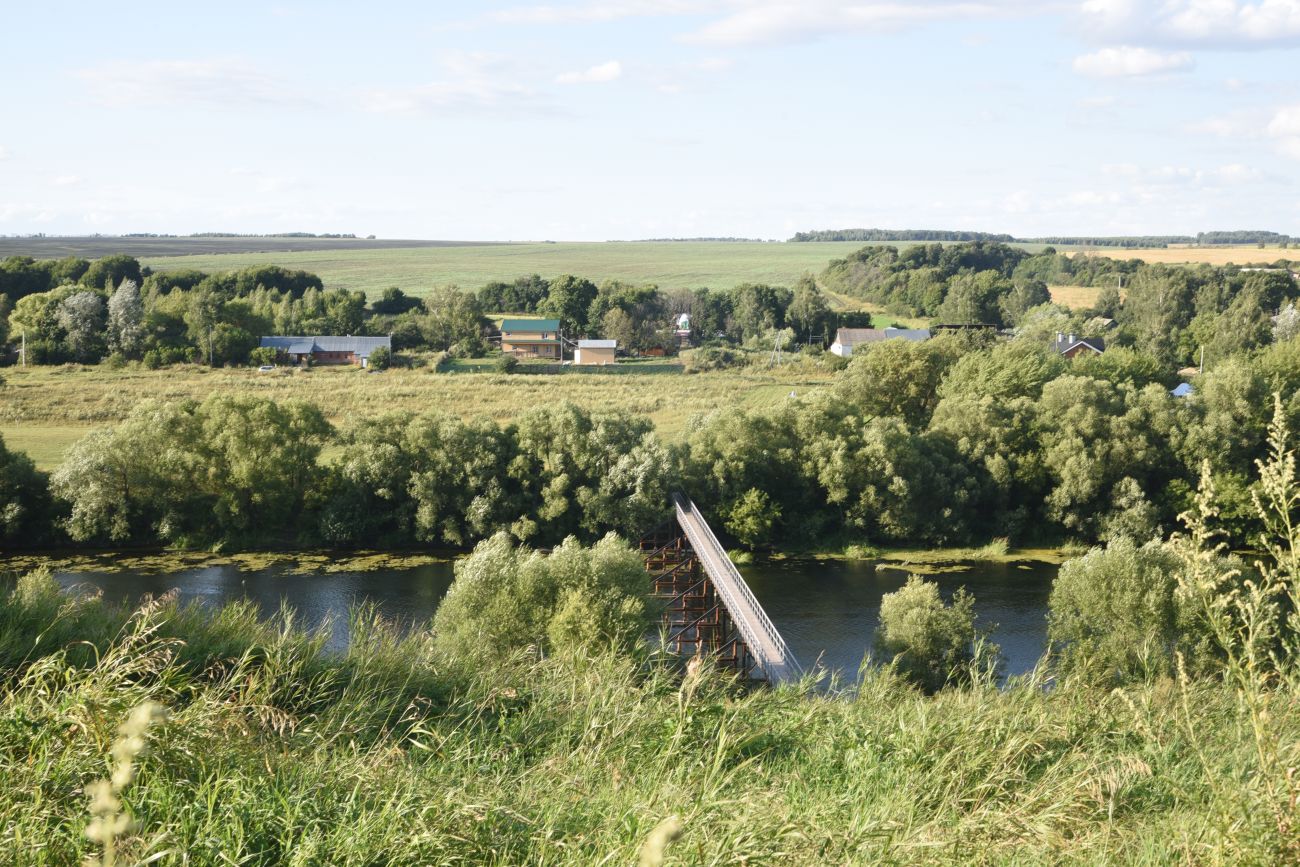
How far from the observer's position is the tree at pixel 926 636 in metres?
16.2

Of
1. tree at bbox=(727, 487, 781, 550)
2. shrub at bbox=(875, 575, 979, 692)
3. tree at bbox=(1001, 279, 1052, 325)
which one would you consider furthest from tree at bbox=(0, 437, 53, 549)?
tree at bbox=(1001, 279, 1052, 325)

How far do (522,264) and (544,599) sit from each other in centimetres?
11933

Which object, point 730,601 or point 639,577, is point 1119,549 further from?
point 639,577

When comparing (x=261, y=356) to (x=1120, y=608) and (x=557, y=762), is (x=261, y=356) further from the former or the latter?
(x=557, y=762)

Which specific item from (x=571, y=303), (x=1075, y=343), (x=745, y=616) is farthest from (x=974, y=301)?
(x=745, y=616)

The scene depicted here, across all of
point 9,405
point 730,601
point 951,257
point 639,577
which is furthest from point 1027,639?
point 951,257

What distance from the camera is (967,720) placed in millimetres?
5902

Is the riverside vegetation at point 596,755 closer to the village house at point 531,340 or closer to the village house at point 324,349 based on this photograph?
the village house at point 324,349

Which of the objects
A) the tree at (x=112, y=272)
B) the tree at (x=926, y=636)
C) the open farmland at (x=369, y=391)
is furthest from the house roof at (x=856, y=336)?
the tree at (x=926, y=636)

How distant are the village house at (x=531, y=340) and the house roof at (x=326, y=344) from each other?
757cm

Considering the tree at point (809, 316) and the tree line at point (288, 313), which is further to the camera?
the tree at point (809, 316)

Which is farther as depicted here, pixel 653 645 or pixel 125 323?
pixel 125 323

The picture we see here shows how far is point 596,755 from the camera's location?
5234 mm

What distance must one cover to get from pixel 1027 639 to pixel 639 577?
338 inches
